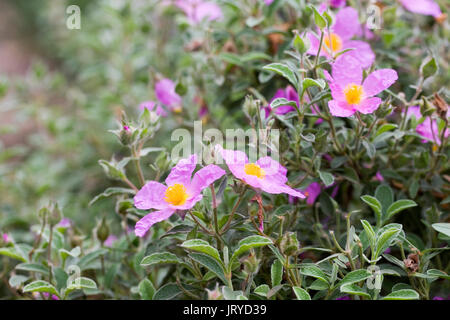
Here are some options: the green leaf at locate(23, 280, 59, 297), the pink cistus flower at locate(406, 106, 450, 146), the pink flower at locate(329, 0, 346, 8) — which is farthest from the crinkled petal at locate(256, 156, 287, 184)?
the pink flower at locate(329, 0, 346, 8)

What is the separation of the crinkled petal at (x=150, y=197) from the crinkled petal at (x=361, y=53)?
44 cm

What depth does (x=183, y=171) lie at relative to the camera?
769mm

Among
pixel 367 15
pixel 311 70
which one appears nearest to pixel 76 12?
pixel 311 70

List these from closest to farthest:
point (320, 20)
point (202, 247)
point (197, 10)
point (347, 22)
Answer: point (202, 247), point (320, 20), point (347, 22), point (197, 10)

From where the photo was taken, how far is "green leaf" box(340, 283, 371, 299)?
2.35 feet

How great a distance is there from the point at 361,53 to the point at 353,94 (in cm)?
23

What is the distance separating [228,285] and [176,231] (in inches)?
4.8

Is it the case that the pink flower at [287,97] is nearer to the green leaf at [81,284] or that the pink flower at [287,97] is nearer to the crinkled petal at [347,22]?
the crinkled petal at [347,22]

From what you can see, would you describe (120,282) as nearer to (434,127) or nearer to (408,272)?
(408,272)

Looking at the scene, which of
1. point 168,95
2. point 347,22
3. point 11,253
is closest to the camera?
point 11,253

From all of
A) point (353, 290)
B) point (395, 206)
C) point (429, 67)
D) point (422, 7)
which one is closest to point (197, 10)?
point (422, 7)

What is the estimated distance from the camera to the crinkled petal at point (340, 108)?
78 centimetres

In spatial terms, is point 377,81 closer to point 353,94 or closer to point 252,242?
point 353,94
